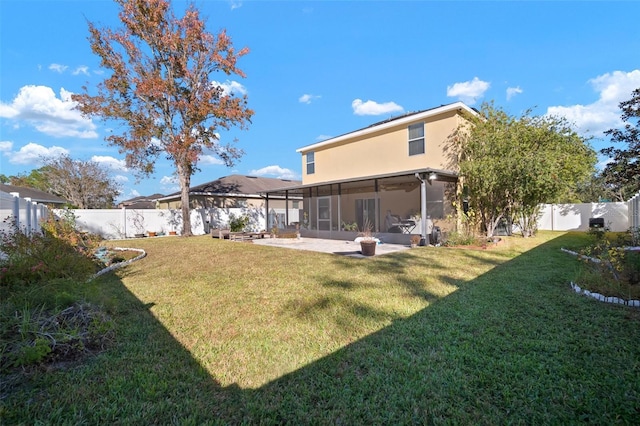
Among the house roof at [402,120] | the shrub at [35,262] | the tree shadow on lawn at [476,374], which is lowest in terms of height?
the tree shadow on lawn at [476,374]

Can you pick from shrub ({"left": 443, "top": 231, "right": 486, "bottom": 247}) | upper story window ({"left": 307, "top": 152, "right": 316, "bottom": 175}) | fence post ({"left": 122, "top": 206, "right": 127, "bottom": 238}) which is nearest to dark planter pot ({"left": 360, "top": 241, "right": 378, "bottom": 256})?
shrub ({"left": 443, "top": 231, "right": 486, "bottom": 247})

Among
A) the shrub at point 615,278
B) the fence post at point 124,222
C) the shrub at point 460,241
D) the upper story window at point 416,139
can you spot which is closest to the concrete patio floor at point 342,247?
the shrub at point 460,241

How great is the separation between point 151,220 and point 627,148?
92.0ft

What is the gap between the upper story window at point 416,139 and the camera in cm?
1359

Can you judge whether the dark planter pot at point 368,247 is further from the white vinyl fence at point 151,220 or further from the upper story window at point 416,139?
the white vinyl fence at point 151,220

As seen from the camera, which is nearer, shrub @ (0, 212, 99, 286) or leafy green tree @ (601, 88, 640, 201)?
shrub @ (0, 212, 99, 286)

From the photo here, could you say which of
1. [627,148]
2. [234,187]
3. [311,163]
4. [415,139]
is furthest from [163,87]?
[627,148]

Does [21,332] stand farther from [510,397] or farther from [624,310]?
[624,310]

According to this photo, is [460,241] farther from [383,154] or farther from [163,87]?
[163,87]

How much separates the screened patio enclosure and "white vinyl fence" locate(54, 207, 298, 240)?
12.4ft

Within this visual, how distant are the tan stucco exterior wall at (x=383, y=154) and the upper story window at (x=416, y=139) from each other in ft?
0.64

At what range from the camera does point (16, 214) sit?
738cm

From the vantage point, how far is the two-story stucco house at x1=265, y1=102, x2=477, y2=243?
1257 centimetres

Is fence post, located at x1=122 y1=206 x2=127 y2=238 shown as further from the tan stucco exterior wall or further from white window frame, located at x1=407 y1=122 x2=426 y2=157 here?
white window frame, located at x1=407 y1=122 x2=426 y2=157
